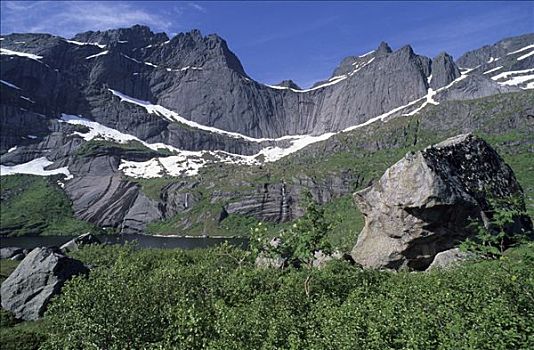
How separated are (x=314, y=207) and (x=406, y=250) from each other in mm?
18310

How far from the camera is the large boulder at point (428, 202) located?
35781 mm

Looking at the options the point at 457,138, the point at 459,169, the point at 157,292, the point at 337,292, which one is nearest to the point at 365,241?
the point at 459,169

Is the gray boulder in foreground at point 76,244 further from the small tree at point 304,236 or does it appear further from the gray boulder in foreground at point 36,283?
the small tree at point 304,236

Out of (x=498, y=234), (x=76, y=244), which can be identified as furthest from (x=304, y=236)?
(x=76, y=244)

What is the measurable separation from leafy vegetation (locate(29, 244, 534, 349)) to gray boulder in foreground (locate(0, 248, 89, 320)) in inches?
1455

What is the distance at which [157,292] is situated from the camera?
2445 centimetres

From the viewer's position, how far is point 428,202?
35.4 meters

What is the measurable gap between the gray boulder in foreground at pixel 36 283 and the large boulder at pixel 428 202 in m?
40.7

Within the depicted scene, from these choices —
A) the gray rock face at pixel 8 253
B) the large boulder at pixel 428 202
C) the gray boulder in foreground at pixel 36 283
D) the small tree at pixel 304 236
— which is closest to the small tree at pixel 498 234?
the small tree at pixel 304 236

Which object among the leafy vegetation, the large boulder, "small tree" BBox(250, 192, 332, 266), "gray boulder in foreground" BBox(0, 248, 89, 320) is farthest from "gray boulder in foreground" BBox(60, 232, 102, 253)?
"small tree" BBox(250, 192, 332, 266)

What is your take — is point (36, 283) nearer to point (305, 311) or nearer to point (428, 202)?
point (305, 311)

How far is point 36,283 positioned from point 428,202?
54.2m

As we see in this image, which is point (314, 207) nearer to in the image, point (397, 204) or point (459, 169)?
point (397, 204)

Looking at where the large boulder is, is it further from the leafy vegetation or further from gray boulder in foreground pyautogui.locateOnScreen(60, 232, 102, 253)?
gray boulder in foreground pyautogui.locateOnScreen(60, 232, 102, 253)
